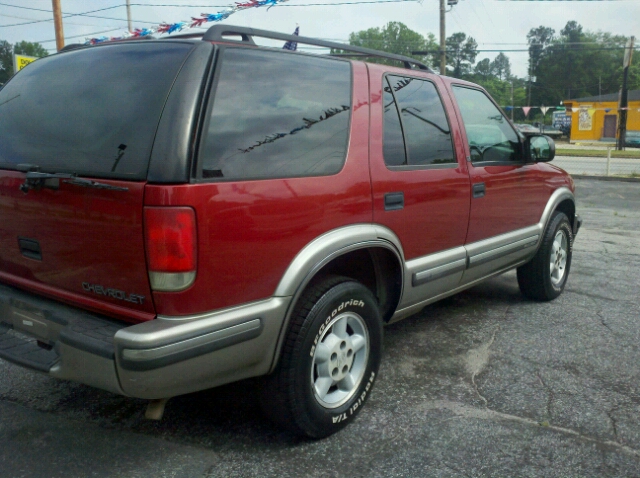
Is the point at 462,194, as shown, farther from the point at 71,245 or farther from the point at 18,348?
the point at 18,348

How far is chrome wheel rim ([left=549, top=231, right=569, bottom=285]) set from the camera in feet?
17.4

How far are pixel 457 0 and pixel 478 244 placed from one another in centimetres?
2998

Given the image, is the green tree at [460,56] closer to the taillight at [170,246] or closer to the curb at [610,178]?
the curb at [610,178]

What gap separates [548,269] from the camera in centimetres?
518

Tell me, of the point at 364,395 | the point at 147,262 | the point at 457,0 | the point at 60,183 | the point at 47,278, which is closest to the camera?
the point at 147,262

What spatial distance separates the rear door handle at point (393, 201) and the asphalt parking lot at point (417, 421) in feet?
3.49

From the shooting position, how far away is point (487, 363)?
4000 millimetres

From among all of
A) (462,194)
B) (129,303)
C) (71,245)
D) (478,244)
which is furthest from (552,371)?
(71,245)

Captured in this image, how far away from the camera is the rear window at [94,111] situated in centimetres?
250

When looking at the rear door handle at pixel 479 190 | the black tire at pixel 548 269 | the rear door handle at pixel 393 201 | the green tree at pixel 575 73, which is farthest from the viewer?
the green tree at pixel 575 73

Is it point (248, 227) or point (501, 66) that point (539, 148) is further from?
point (501, 66)

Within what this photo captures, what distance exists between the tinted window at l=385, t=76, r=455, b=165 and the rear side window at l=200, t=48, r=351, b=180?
0.40 meters

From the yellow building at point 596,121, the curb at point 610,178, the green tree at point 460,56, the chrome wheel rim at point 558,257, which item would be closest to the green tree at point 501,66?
the green tree at point 460,56

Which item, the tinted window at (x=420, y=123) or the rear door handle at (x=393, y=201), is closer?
the rear door handle at (x=393, y=201)
